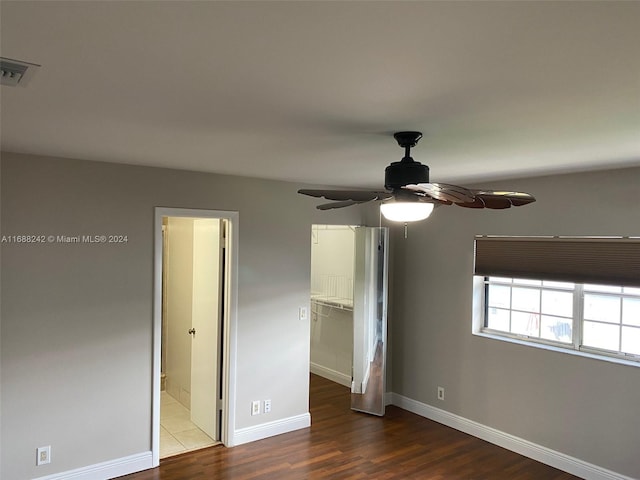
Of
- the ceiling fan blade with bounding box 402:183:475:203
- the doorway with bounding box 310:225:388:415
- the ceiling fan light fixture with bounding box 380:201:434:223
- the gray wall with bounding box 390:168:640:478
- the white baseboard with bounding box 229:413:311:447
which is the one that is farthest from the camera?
the doorway with bounding box 310:225:388:415

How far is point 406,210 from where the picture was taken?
216 centimetres

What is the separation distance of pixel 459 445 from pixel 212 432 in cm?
230

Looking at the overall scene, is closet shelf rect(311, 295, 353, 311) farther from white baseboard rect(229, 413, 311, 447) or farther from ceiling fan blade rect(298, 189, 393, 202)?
ceiling fan blade rect(298, 189, 393, 202)

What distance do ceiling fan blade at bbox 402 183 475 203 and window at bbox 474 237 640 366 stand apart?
2.27 metres

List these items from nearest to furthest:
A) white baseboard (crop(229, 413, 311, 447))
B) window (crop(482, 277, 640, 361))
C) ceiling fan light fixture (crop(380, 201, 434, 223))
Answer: ceiling fan light fixture (crop(380, 201, 434, 223))
window (crop(482, 277, 640, 361))
white baseboard (crop(229, 413, 311, 447))

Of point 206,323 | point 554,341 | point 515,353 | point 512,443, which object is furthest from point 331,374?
point 554,341

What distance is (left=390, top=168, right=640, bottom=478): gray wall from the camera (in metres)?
3.49

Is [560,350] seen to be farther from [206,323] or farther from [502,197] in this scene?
[206,323]

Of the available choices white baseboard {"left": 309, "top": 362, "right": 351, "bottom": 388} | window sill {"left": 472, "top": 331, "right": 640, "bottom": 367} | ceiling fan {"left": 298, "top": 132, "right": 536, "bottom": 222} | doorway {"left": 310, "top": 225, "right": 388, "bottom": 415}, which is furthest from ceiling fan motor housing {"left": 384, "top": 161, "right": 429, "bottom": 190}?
white baseboard {"left": 309, "top": 362, "right": 351, "bottom": 388}

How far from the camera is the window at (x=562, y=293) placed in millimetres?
3555

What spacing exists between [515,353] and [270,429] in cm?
239

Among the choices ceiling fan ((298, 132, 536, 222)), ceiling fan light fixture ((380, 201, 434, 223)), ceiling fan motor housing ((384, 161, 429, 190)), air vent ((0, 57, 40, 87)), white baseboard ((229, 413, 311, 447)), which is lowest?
white baseboard ((229, 413, 311, 447))

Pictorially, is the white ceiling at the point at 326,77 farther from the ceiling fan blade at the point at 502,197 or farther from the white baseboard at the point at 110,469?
the white baseboard at the point at 110,469

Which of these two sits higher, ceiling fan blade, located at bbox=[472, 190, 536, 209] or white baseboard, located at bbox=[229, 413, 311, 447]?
ceiling fan blade, located at bbox=[472, 190, 536, 209]
